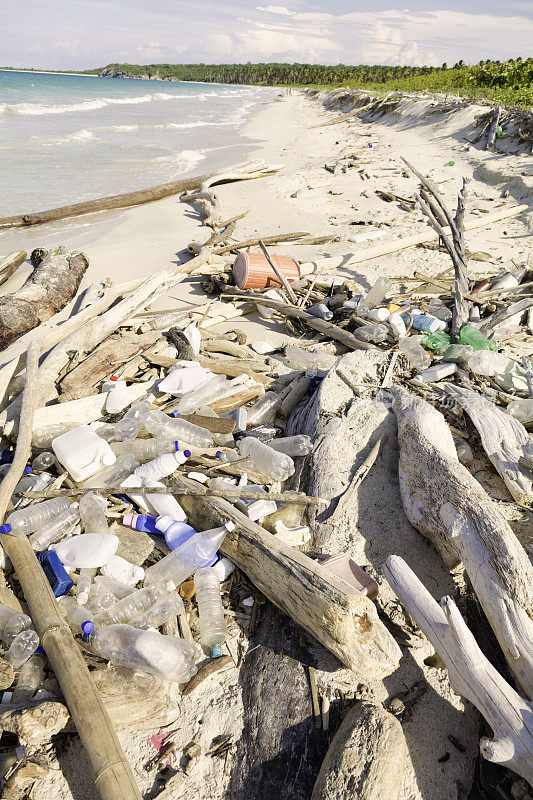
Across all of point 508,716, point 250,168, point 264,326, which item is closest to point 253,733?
point 508,716

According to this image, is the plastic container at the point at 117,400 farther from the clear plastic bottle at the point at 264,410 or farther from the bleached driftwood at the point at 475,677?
the bleached driftwood at the point at 475,677

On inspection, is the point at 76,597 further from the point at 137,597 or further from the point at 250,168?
the point at 250,168

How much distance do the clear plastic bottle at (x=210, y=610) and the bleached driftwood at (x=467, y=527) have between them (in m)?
1.32

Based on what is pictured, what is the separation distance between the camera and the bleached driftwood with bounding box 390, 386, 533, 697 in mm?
2102

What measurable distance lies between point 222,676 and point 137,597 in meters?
0.66

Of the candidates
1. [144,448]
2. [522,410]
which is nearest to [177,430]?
[144,448]

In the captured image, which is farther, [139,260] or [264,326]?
[139,260]

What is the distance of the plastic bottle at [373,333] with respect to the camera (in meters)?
4.98

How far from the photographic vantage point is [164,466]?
10.7ft

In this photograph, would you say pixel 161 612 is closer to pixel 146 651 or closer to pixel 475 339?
pixel 146 651

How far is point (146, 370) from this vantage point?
4.66 meters

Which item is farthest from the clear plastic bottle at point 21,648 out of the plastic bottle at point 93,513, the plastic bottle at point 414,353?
the plastic bottle at point 414,353

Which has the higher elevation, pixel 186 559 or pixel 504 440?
pixel 504 440

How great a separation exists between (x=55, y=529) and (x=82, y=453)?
1.99 ft
